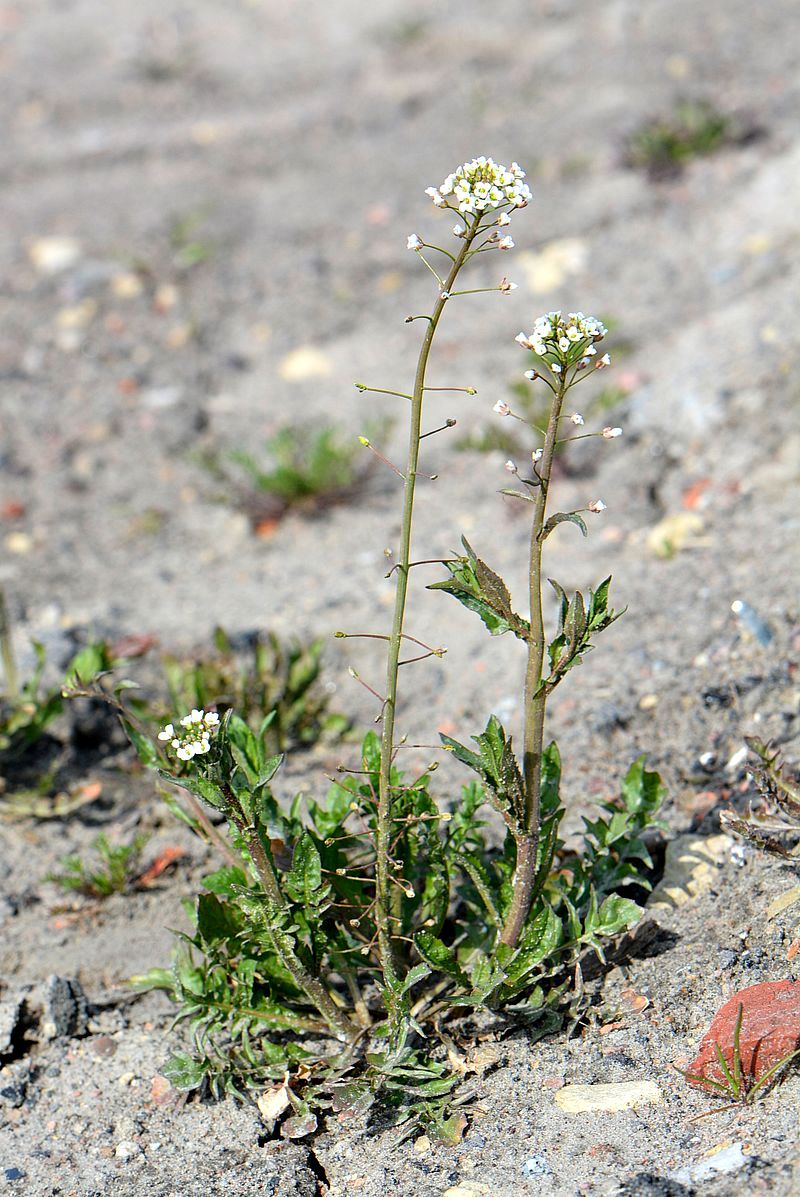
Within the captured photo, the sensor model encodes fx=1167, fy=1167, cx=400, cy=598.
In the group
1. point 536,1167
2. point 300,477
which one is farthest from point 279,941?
point 300,477

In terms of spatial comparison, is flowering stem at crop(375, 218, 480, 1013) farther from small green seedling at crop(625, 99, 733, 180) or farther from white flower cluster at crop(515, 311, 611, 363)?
small green seedling at crop(625, 99, 733, 180)

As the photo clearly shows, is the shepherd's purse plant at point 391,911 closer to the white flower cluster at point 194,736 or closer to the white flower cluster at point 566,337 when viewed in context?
the white flower cluster at point 194,736

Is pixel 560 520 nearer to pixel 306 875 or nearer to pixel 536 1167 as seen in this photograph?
pixel 306 875

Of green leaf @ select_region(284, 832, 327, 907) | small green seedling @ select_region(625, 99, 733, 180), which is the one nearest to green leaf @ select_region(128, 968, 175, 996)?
green leaf @ select_region(284, 832, 327, 907)

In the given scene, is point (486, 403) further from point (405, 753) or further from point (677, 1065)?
point (677, 1065)

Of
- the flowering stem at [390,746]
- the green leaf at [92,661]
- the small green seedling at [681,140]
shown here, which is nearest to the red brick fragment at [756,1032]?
the flowering stem at [390,746]
